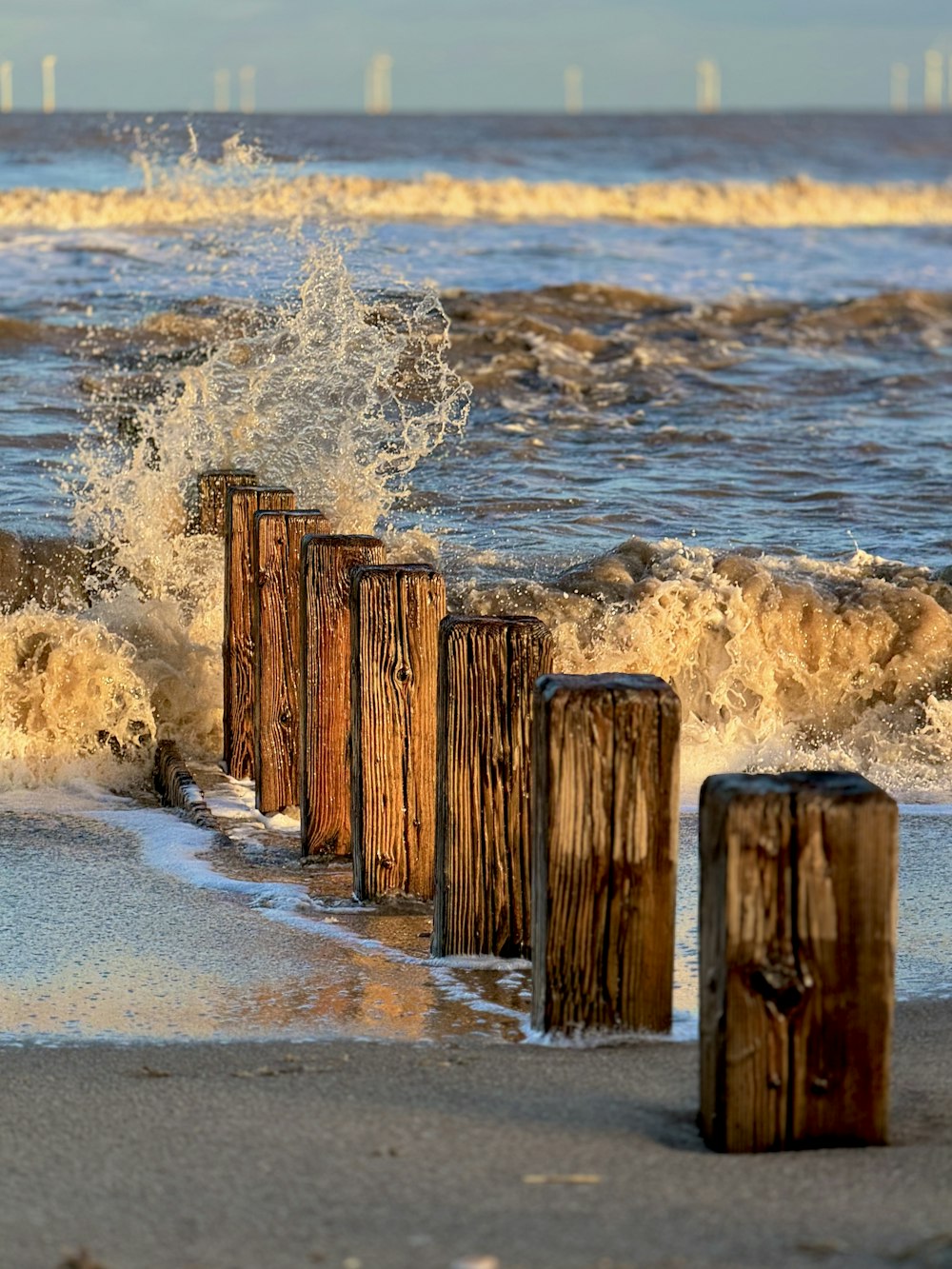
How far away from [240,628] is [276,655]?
0.62 metres

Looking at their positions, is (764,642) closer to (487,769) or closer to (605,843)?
(487,769)

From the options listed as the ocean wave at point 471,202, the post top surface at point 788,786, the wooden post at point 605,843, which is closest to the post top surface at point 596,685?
the wooden post at point 605,843

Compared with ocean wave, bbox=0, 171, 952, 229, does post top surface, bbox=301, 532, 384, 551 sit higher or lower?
lower

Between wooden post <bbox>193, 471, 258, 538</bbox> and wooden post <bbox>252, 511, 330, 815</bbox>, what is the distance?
139 centimetres

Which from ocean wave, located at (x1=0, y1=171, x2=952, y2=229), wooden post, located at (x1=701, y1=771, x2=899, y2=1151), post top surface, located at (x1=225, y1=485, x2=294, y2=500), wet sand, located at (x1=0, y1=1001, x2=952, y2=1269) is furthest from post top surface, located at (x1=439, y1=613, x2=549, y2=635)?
ocean wave, located at (x1=0, y1=171, x2=952, y2=229)

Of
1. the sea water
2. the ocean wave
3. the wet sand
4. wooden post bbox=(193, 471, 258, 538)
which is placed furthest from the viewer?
the ocean wave

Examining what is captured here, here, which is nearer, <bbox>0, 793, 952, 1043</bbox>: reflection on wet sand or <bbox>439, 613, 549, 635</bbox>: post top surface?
<bbox>0, 793, 952, 1043</bbox>: reflection on wet sand

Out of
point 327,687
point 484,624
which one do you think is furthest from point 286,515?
point 484,624

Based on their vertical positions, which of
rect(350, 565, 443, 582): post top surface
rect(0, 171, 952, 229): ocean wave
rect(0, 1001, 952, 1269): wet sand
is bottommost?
rect(0, 1001, 952, 1269): wet sand

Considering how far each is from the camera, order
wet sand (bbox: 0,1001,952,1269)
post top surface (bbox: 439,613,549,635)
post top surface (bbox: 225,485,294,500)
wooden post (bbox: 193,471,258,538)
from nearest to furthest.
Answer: wet sand (bbox: 0,1001,952,1269)
post top surface (bbox: 439,613,549,635)
post top surface (bbox: 225,485,294,500)
wooden post (bbox: 193,471,258,538)

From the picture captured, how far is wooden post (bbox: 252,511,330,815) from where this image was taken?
601cm

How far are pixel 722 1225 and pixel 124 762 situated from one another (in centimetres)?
477

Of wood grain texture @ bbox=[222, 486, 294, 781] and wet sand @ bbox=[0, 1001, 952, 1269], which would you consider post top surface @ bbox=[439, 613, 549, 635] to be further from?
wood grain texture @ bbox=[222, 486, 294, 781]

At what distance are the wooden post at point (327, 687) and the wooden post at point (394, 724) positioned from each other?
1.40ft
